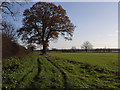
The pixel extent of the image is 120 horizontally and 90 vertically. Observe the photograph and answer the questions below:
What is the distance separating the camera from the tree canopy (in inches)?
958

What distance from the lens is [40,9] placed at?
81.0ft

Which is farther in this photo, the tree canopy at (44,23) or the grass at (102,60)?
the tree canopy at (44,23)

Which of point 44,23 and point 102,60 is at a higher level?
point 44,23

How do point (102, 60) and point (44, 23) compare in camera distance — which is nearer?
point (102, 60)

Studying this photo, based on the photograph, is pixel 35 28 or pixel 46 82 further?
pixel 35 28

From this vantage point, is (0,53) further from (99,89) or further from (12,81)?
(99,89)

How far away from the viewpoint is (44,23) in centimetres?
2456

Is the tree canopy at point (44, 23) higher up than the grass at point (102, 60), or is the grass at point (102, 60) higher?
the tree canopy at point (44, 23)

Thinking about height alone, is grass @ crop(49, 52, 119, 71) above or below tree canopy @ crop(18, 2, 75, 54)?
below

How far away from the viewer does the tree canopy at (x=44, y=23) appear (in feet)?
79.9

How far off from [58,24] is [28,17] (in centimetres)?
815

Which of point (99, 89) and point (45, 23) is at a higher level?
point (45, 23)

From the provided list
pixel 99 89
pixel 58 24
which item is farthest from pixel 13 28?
pixel 99 89

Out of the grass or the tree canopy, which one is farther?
the tree canopy
